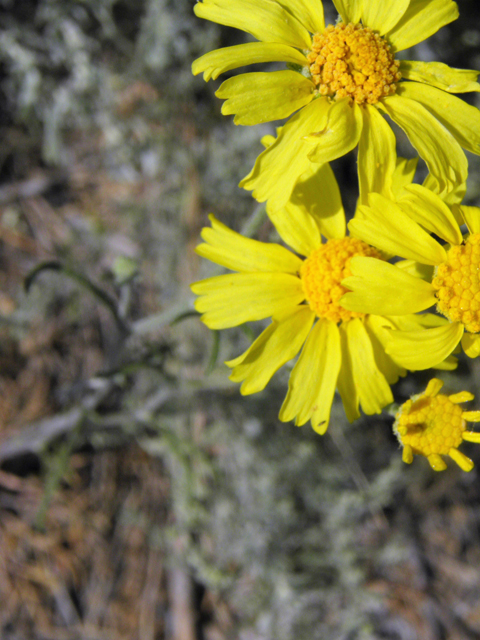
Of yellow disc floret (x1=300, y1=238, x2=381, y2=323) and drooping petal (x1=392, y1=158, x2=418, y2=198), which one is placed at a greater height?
drooping petal (x1=392, y1=158, x2=418, y2=198)

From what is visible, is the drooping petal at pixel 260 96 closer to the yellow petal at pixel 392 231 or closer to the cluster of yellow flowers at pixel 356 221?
the cluster of yellow flowers at pixel 356 221

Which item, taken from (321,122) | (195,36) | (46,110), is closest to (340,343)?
(321,122)

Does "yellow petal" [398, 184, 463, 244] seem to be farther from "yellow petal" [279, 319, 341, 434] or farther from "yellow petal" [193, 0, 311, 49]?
"yellow petal" [193, 0, 311, 49]

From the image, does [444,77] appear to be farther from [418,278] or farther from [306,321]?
[306,321]

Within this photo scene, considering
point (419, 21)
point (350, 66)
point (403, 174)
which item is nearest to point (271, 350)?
point (403, 174)

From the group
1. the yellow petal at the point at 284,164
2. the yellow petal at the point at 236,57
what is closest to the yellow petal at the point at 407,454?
the yellow petal at the point at 284,164

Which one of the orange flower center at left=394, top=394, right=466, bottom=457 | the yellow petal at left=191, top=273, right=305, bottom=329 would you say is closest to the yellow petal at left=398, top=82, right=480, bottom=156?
the yellow petal at left=191, top=273, right=305, bottom=329
